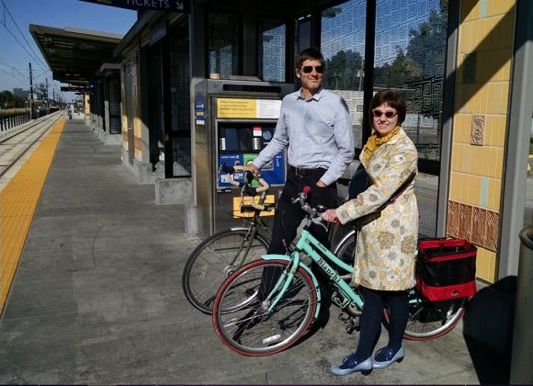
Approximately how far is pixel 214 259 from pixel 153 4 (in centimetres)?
338

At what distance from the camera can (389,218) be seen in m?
2.61

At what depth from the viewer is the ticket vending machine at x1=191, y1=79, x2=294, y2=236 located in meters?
5.01

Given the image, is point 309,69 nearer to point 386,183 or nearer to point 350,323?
point 386,183

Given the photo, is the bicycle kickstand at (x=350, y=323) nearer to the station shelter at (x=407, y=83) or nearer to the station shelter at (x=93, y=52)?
the station shelter at (x=407, y=83)

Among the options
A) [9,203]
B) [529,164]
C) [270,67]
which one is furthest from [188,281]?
[9,203]

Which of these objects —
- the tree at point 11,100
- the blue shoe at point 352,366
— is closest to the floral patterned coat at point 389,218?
the blue shoe at point 352,366

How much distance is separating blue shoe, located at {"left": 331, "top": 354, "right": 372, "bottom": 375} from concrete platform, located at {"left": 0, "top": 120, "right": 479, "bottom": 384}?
45mm

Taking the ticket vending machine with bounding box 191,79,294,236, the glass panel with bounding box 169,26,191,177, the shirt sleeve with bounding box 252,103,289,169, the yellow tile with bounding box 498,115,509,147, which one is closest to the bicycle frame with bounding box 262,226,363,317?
the shirt sleeve with bounding box 252,103,289,169

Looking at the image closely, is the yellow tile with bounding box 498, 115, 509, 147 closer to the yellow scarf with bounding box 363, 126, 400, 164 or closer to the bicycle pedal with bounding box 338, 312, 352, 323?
the yellow scarf with bounding box 363, 126, 400, 164

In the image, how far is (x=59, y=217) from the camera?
279 inches

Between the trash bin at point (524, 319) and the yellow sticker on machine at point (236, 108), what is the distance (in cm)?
321

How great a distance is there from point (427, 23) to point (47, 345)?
4.08 m

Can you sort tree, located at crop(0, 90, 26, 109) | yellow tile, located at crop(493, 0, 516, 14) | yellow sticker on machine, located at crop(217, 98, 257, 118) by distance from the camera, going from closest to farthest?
yellow tile, located at crop(493, 0, 516, 14) < yellow sticker on machine, located at crop(217, 98, 257, 118) < tree, located at crop(0, 90, 26, 109)

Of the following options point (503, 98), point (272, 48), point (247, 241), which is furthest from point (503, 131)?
point (272, 48)
